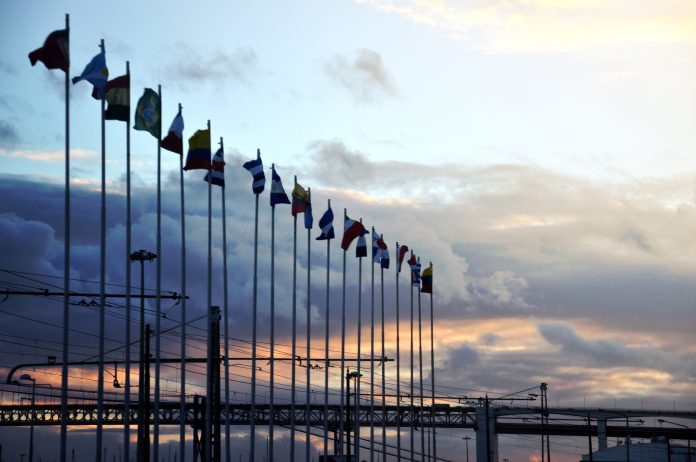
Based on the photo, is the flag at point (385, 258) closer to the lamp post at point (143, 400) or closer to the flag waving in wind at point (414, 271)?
the flag waving in wind at point (414, 271)

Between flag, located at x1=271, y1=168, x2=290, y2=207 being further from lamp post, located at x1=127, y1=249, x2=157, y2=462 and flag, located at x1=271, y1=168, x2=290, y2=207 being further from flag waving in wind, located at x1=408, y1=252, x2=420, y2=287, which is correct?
flag waving in wind, located at x1=408, y1=252, x2=420, y2=287

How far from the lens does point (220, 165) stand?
227 ft

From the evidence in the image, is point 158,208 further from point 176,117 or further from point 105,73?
point 105,73

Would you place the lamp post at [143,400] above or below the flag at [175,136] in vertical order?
below

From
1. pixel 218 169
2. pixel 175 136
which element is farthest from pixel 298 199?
pixel 175 136

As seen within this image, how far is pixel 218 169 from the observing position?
6919 cm

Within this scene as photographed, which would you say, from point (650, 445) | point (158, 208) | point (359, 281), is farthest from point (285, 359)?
point (650, 445)

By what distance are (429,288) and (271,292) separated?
74.2ft

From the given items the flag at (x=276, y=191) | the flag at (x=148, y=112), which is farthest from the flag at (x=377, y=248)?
the flag at (x=148, y=112)

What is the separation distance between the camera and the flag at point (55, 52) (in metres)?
53.3

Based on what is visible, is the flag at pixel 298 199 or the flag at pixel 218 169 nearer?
the flag at pixel 218 169

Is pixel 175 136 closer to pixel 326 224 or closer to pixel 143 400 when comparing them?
pixel 143 400

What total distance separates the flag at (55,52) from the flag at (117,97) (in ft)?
12.0

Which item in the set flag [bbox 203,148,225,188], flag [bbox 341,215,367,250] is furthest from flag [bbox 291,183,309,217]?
flag [bbox 203,148,225,188]
